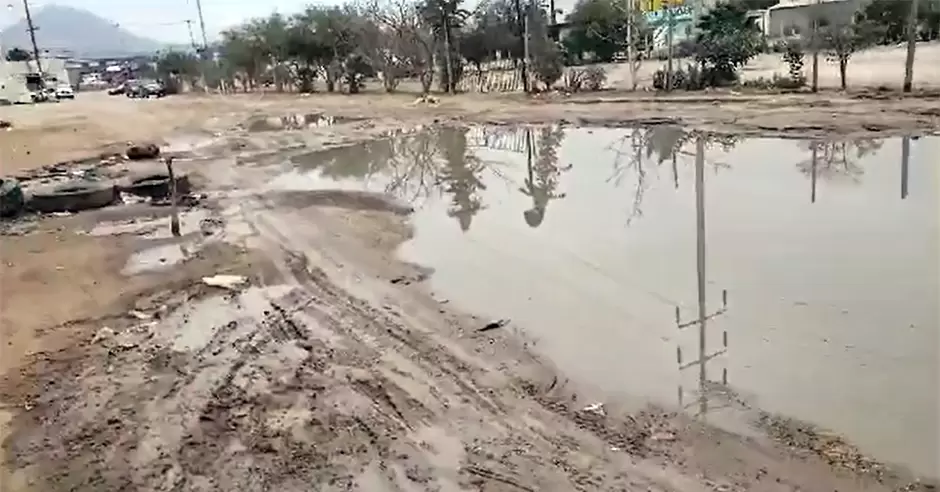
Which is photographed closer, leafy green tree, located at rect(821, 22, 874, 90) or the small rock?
the small rock

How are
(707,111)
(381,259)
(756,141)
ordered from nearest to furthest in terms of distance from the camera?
(381,259)
(756,141)
(707,111)

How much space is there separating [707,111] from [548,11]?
18.9 m

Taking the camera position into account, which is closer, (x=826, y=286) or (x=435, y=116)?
(x=826, y=286)

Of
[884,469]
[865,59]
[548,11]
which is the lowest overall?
[884,469]

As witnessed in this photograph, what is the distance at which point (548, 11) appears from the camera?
36062 mm

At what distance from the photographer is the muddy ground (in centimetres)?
451

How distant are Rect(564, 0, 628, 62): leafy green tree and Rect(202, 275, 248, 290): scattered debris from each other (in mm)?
23811

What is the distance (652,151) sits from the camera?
48.4ft

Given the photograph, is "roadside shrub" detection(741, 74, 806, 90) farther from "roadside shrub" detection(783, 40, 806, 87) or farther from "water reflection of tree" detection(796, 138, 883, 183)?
"water reflection of tree" detection(796, 138, 883, 183)

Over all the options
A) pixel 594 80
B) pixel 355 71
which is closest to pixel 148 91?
pixel 355 71

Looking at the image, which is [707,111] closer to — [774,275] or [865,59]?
[865,59]

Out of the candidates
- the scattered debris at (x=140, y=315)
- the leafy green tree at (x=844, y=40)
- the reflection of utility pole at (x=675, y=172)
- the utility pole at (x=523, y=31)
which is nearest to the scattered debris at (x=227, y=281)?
the scattered debris at (x=140, y=315)

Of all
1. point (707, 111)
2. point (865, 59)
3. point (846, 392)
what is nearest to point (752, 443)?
point (846, 392)

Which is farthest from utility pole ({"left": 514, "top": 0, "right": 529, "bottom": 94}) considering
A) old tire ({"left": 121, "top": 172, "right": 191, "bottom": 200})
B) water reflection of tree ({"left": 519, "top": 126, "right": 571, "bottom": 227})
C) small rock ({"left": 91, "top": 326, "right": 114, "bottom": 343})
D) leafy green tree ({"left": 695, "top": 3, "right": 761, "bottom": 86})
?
small rock ({"left": 91, "top": 326, "right": 114, "bottom": 343})
